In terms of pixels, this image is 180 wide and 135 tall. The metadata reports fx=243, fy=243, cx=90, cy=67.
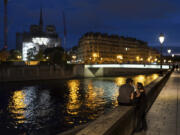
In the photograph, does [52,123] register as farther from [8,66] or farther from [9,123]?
[8,66]

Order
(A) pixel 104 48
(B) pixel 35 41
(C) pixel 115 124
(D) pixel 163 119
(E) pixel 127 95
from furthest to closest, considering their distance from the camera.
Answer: (B) pixel 35 41
(A) pixel 104 48
(D) pixel 163 119
(E) pixel 127 95
(C) pixel 115 124

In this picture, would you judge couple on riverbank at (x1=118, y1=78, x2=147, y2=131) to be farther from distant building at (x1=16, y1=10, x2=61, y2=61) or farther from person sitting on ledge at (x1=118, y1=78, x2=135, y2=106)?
distant building at (x1=16, y1=10, x2=61, y2=61)

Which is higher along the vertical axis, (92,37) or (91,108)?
(92,37)

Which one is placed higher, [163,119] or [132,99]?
[132,99]

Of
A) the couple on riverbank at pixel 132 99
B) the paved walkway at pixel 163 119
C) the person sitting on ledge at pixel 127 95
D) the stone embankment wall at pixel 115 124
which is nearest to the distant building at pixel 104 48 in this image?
the paved walkway at pixel 163 119

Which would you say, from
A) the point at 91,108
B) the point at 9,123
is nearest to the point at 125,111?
the point at 9,123

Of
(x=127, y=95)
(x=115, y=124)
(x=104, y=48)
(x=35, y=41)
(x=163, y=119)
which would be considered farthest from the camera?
(x=35, y=41)

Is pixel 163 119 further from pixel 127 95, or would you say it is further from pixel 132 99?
pixel 127 95

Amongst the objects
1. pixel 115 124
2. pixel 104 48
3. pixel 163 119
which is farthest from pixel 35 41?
pixel 115 124

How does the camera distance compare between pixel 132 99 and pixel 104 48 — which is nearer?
pixel 132 99

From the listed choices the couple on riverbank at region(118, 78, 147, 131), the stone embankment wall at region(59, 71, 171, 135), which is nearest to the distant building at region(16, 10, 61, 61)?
Answer: the couple on riverbank at region(118, 78, 147, 131)

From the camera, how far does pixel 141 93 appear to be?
901 centimetres

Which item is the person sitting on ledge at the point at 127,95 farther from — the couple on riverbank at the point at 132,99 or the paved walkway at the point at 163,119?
the paved walkway at the point at 163,119

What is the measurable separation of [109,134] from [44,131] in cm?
1185
